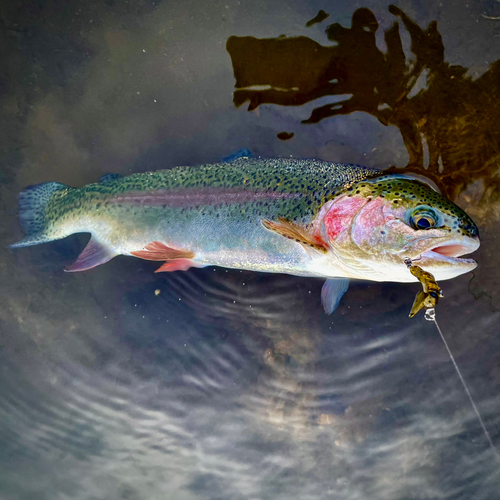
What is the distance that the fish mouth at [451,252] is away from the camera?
6.14 feet

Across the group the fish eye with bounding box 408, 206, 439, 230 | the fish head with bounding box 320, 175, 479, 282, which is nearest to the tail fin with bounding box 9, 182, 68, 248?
the fish head with bounding box 320, 175, 479, 282

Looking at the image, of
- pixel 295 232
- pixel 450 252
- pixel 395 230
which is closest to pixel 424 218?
pixel 395 230

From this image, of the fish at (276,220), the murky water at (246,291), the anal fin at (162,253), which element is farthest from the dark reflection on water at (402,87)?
the anal fin at (162,253)

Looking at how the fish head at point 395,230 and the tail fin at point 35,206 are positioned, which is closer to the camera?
the fish head at point 395,230

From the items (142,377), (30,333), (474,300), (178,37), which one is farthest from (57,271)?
(474,300)

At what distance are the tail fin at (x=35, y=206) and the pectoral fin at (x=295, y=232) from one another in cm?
158

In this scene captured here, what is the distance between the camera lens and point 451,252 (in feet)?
6.57

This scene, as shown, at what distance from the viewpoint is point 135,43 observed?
2.88m

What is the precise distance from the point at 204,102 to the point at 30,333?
7.40 feet

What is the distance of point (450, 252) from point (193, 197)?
4.82 feet

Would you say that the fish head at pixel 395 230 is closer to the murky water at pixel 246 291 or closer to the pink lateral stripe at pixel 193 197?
the pink lateral stripe at pixel 193 197

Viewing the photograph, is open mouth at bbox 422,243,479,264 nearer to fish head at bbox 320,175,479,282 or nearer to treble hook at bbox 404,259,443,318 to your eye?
fish head at bbox 320,175,479,282

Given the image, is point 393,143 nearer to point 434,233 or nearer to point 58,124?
point 434,233

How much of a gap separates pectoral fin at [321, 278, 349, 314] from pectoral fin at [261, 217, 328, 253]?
446mm
